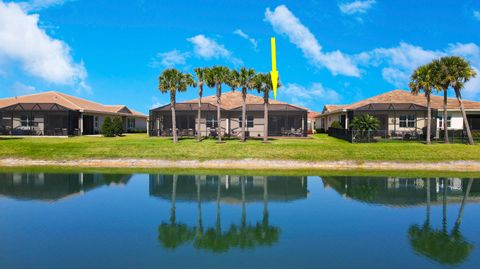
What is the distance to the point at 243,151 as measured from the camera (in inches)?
1201

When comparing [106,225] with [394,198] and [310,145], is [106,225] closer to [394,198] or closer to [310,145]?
[394,198]

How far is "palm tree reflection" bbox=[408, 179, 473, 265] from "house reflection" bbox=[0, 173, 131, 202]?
15413 millimetres

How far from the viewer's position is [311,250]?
424 inches

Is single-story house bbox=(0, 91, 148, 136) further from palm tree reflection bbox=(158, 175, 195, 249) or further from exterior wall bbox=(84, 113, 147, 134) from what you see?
palm tree reflection bbox=(158, 175, 195, 249)

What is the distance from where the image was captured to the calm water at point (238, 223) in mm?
10117

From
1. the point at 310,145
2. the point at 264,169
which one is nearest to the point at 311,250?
the point at 264,169

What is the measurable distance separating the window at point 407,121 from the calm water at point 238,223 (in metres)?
18.5

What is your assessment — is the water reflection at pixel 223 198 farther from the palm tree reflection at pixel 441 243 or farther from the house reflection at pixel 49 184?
the palm tree reflection at pixel 441 243

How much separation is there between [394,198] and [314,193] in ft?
12.7

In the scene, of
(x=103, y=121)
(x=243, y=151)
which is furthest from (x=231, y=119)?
(x=103, y=121)

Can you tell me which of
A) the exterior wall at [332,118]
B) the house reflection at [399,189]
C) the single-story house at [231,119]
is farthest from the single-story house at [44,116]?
the house reflection at [399,189]

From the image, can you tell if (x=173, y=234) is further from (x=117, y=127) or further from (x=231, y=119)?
(x=117, y=127)

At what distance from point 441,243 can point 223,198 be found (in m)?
9.57

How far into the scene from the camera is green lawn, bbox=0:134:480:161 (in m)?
28.9
